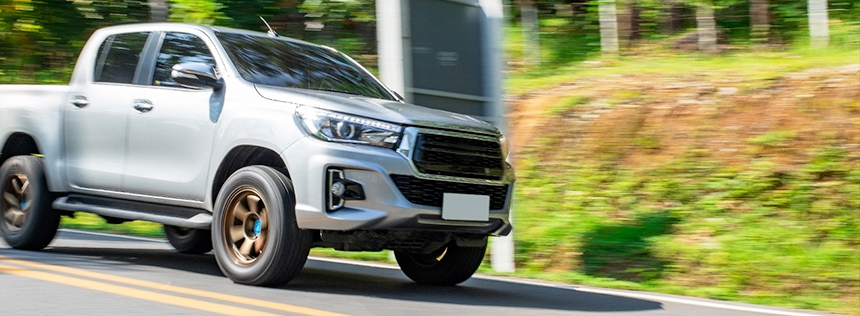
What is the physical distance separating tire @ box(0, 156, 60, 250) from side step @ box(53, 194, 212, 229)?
153mm

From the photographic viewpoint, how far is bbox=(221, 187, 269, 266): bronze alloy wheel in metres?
6.41

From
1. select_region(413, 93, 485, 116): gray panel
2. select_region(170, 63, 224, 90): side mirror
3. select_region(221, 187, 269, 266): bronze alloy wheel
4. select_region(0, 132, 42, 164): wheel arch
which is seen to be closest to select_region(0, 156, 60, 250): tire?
select_region(0, 132, 42, 164): wheel arch

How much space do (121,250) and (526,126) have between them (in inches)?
180

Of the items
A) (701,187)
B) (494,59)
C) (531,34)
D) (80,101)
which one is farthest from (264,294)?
(531,34)

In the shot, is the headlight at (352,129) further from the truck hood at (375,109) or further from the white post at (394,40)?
the white post at (394,40)

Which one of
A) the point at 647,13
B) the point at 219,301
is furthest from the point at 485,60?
the point at 647,13

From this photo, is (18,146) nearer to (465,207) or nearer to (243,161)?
(243,161)

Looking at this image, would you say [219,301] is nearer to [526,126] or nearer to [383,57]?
[383,57]

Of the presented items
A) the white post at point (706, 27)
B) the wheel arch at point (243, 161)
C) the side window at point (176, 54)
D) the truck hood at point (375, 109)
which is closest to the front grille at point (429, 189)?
the truck hood at point (375, 109)

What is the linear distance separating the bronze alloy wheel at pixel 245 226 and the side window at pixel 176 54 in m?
1.12

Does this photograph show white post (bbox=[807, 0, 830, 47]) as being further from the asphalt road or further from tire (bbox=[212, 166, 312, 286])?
tire (bbox=[212, 166, 312, 286])

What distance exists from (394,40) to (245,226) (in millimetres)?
2547

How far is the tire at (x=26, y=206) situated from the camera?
7.83m

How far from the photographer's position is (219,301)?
570cm
